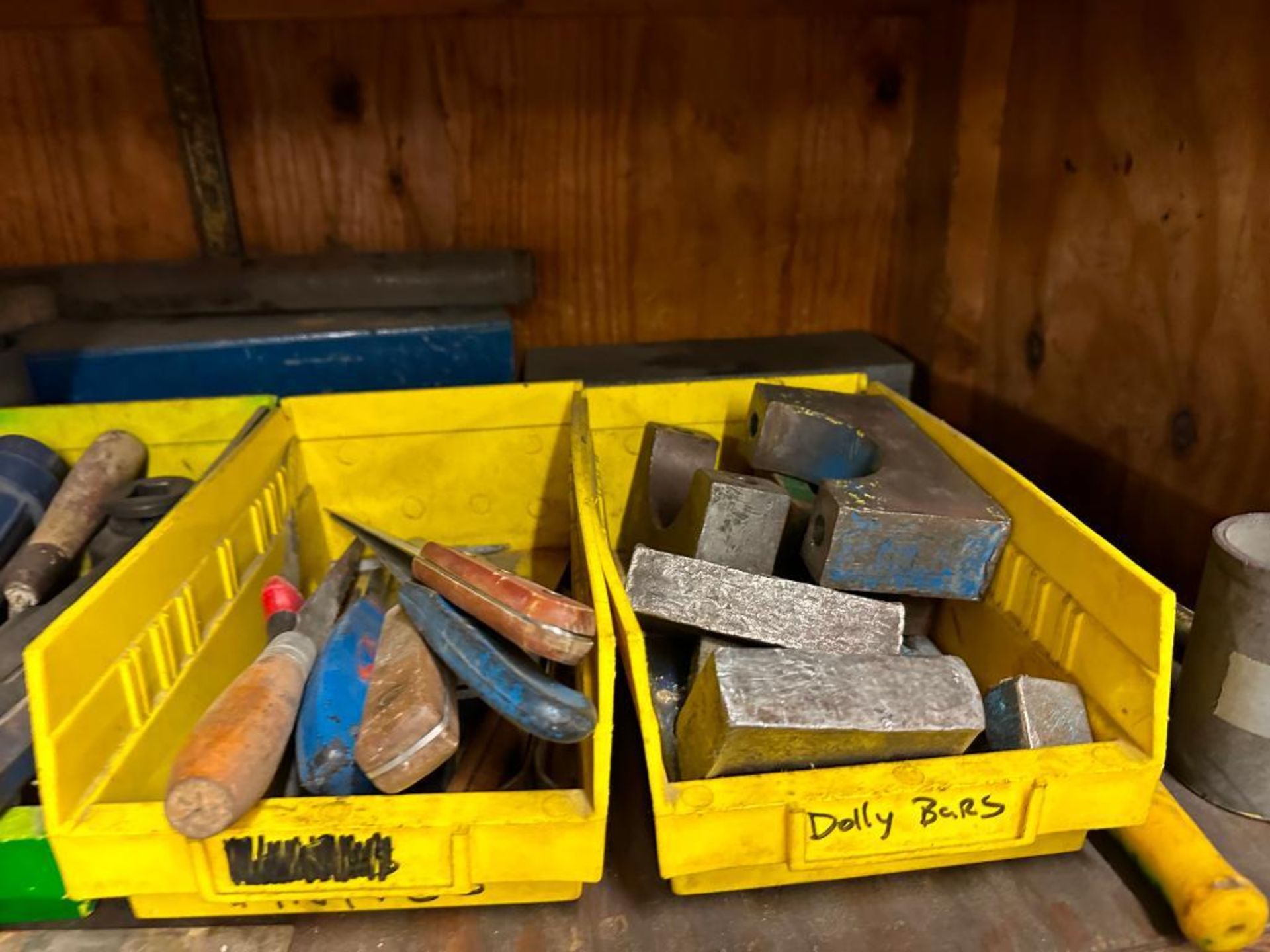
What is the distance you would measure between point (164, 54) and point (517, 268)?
19.3 inches

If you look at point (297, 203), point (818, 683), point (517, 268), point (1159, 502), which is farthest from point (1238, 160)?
point (297, 203)

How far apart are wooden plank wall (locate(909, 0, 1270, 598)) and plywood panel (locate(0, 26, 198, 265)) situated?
1026 mm

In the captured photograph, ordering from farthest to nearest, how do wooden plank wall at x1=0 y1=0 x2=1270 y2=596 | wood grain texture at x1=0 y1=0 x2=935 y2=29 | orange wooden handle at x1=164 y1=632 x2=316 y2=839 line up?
wood grain texture at x1=0 y1=0 x2=935 y2=29 → wooden plank wall at x1=0 y1=0 x2=1270 y2=596 → orange wooden handle at x1=164 y1=632 x2=316 y2=839

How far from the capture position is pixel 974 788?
0.54 meters

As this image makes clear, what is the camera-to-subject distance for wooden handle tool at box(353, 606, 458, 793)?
518 mm

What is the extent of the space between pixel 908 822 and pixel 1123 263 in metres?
0.67

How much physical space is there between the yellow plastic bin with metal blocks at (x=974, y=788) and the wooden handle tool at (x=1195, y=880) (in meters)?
0.03

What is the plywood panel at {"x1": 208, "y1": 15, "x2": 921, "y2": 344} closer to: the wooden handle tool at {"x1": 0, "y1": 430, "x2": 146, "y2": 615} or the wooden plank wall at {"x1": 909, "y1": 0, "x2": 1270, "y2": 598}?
the wooden plank wall at {"x1": 909, "y1": 0, "x2": 1270, "y2": 598}

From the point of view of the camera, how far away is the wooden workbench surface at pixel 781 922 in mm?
550

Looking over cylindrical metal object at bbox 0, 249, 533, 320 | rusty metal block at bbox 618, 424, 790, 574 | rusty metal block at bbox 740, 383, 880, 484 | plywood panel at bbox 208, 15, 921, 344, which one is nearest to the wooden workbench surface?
rusty metal block at bbox 618, 424, 790, 574

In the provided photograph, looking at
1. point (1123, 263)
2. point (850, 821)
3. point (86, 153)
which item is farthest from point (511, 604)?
point (86, 153)

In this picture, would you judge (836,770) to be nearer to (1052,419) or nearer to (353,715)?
(353,715)

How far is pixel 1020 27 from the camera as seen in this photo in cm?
107

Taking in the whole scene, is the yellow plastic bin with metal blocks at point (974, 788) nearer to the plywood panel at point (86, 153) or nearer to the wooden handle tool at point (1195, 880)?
the wooden handle tool at point (1195, 880)
